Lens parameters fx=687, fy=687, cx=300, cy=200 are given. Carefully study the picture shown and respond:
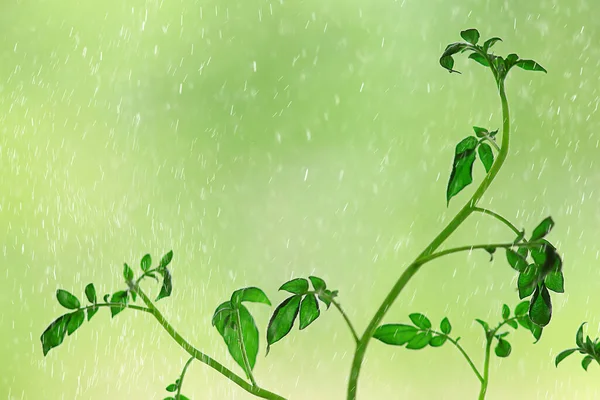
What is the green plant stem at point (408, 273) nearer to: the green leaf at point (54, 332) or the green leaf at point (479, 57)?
the green leaf at point (479, 57)

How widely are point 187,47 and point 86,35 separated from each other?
154 mm

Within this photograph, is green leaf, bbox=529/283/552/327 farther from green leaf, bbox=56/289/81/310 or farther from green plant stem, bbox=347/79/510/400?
green leaf, bbox=56/289/81/310

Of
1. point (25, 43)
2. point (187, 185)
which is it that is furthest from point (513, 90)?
point (25, 43)

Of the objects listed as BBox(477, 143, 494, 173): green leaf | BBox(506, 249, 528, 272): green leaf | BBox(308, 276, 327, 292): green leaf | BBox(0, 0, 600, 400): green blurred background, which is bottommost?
BBox(308, 276, 327, 292): green leaf

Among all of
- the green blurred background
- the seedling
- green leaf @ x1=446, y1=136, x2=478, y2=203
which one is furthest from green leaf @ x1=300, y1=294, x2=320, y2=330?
the green blurred background

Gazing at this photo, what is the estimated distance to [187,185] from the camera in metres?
0.97

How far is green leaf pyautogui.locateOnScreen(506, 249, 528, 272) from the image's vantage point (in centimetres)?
Answer: 44

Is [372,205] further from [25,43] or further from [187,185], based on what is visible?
[25,43]

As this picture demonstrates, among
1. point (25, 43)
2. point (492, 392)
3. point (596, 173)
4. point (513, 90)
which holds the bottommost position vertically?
point (492, 392)

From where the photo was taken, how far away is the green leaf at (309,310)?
0.43 meters

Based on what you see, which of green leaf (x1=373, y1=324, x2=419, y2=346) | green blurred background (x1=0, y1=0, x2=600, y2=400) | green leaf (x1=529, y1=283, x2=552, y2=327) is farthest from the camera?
green blurred background (x1=0, y1=0, x2=600, y2=400)

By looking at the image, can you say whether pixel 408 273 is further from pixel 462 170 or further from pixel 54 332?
pixel 54 332

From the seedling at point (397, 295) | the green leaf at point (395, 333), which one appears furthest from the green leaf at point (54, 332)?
the green leaf at point (395, 333)

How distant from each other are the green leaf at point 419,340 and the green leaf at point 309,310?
5.0 inches
